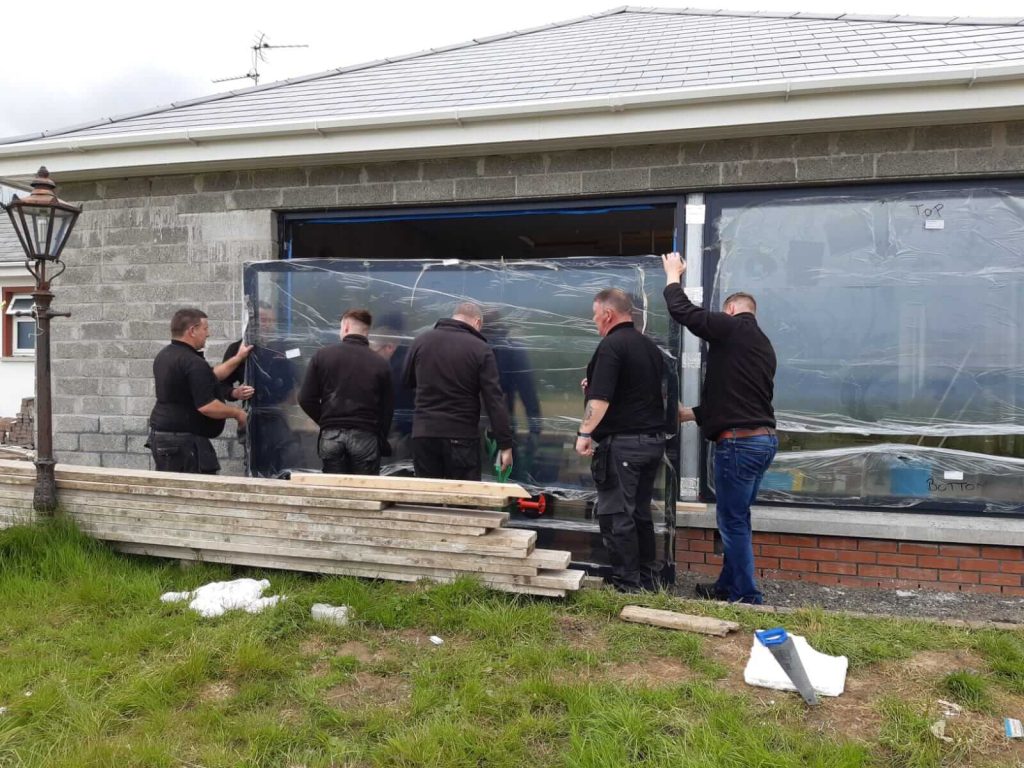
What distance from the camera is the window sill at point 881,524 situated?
4.35 meters

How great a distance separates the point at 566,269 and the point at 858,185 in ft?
6.61

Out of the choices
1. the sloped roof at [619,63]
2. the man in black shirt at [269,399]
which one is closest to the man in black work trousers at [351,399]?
the man in black shirt at [269,399]

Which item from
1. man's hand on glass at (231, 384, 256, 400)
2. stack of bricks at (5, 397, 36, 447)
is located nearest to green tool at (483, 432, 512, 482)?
man's hand on glass at (231, 384, 256, 400)

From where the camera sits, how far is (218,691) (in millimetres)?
2906

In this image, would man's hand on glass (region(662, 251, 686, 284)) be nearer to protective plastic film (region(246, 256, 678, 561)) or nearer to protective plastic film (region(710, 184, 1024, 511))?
protective plastic film (region(246, 256, 678, 561))

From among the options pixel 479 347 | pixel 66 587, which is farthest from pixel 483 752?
pixel 66 587

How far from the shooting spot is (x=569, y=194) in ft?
16.6

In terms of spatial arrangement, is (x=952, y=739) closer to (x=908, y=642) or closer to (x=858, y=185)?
(x=908, y=642)

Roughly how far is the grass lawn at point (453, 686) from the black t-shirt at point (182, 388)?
1.22 m

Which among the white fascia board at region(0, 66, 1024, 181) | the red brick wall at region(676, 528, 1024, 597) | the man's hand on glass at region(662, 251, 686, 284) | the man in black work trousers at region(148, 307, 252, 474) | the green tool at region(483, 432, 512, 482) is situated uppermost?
the white fascia board at region(0, 66, 1024, 181)

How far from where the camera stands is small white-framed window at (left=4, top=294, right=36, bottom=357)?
14859 millimetres

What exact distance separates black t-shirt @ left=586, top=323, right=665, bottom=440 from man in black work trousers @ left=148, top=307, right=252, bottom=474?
253 cm

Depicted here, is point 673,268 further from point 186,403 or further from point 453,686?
point 186,403

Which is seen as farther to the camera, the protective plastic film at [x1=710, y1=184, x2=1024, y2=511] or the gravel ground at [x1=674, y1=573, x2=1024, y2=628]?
the protective plastic film at [x1=710, y1=184, x2=1024, y2=511]
